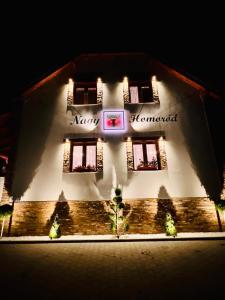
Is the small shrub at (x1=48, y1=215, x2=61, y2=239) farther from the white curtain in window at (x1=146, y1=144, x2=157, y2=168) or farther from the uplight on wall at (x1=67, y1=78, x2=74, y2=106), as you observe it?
the uplight on wall at (x1=67, y1=78, x2=74, y2=106)

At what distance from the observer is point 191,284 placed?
461 cm

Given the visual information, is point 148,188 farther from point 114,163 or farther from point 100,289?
point 100,289

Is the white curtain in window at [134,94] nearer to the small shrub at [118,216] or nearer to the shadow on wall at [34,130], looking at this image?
the shadow on wall at [34,130]

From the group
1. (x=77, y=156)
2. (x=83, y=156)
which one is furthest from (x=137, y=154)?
(x=77, y=156)

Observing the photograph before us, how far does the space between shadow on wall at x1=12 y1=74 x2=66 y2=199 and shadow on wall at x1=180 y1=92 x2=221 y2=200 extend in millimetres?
7551

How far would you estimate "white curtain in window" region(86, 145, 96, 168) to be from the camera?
37.8 ft

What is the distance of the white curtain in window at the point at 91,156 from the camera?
11515 mm

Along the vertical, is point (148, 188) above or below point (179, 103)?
below

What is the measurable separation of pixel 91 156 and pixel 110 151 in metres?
1.07

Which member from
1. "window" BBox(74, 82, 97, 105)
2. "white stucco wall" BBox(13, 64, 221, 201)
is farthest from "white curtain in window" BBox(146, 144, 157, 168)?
"window" BBox(74, 82, 97, 105)

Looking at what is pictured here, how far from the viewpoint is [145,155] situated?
1162cm

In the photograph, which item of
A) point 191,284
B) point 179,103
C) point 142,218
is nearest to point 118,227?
point 142,218

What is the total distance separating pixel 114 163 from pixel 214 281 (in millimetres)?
7235

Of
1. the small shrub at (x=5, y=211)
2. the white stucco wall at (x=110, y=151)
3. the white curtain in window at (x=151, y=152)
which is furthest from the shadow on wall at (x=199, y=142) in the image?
the small shrub at (x=5, y=211)
